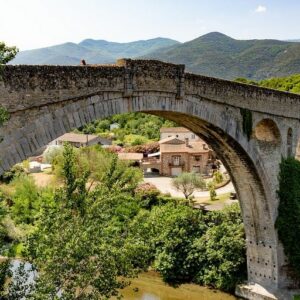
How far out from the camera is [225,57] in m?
127

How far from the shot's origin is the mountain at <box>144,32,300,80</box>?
106 metres

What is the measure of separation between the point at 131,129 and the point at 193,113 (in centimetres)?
5255

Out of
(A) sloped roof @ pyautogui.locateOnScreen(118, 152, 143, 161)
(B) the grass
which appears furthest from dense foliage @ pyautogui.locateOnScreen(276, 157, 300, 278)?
Result: (A) sloped roof @ pyautogui.locateOnScreen(118, 152, 143, 161)

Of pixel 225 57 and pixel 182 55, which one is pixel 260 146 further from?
pixel 182 55

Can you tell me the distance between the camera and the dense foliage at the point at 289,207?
18797mm

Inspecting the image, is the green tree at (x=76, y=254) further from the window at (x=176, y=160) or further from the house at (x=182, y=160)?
the window at (x=176, y=160)

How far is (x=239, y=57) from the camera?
12425 centimetres

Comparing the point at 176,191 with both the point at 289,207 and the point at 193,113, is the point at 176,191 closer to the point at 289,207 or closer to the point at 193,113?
the point at 289,207

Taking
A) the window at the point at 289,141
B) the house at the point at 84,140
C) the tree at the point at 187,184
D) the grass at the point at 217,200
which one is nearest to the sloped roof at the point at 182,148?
the tree at the point at 187,184

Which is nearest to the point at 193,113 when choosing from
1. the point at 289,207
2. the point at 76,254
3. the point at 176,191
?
the point at 76,254

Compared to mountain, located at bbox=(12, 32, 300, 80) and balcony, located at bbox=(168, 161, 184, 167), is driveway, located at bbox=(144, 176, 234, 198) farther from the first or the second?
mountain, located at bbox=(12, 32, 300, 80)

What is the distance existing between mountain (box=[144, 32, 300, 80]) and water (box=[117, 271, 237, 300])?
7921cm

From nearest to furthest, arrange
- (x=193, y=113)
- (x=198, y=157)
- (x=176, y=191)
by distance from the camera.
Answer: (x=193, y=113)
(x=176, y=191)
(x=198, y=157)

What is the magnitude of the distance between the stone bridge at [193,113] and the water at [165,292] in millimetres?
1571
